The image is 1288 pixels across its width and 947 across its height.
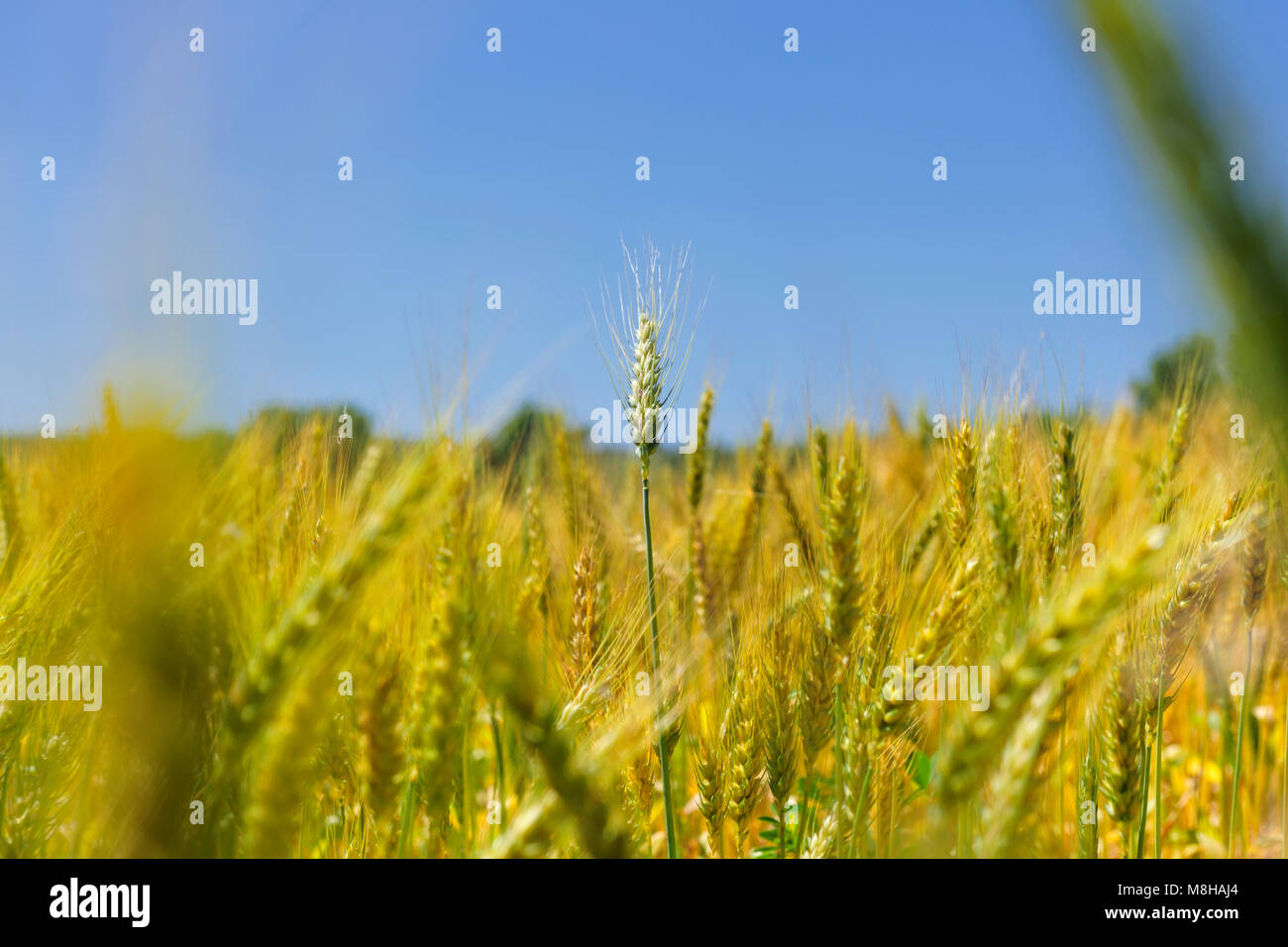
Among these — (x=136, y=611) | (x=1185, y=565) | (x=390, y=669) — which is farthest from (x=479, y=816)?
(x=1185, y=565)

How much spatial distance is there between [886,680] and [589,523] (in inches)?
38.2

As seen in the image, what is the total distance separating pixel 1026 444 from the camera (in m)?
1.66

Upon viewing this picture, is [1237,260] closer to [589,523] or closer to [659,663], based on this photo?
[659,663]

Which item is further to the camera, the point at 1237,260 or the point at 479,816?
the point at 479,816

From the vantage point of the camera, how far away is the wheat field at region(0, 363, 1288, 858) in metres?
0.83

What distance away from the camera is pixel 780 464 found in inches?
116

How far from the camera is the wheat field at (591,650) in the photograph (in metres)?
0.83

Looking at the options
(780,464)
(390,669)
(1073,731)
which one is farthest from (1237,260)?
(780,464)

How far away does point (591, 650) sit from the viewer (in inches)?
64.8
